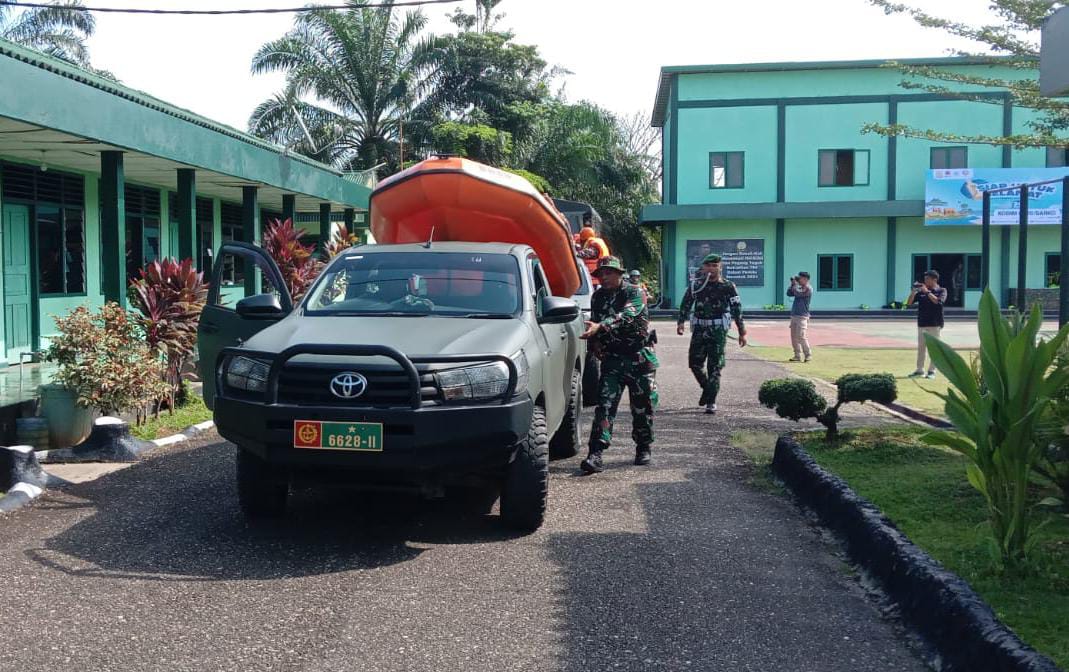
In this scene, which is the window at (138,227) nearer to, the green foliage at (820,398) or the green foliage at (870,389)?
the green foliage at (820,398)

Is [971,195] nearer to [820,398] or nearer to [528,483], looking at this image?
[820,398]

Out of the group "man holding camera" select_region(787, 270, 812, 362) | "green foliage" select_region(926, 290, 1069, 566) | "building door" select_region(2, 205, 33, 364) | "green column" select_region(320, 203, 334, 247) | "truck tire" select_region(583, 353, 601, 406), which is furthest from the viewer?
"green column" select_region(320, 203, 334, 247)

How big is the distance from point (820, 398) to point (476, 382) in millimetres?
3830

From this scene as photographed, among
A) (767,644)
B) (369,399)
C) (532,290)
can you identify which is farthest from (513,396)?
(767,644)

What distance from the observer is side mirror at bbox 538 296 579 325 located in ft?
22.8

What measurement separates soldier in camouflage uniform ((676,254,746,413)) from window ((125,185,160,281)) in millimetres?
10567

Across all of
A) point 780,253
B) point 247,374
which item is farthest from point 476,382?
point 780,253

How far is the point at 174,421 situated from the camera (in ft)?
34.9

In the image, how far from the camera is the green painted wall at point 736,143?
40719mm

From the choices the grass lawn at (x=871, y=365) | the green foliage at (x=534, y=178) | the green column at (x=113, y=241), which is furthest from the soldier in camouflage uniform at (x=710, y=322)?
the green foliage at (x=534, y=178)

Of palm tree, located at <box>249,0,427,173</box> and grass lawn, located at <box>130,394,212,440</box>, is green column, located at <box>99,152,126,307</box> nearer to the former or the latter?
grass lawn, located at <box>130,394,212,440</box>

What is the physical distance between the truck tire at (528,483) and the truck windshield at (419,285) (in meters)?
1.08

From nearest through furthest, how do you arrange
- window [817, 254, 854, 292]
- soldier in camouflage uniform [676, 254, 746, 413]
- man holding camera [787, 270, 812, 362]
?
soldier in camouflage uniform [676, 254, 746, 413], man holding camera [787, 270, 812, 362], window [817, 254, 854, 292]

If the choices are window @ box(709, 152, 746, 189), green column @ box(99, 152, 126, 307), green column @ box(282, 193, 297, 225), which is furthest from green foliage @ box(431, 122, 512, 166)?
green column @ box(99, 152, 126, 307)
